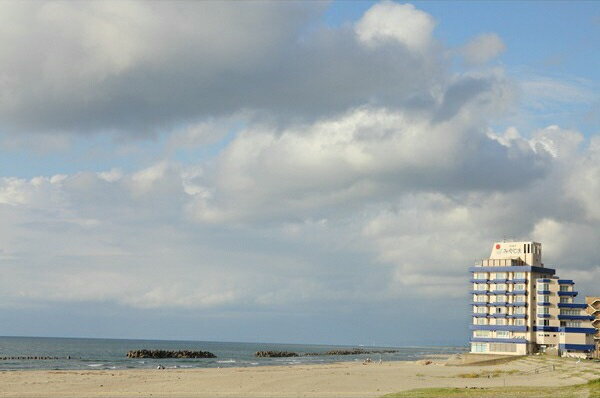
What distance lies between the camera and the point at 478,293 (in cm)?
14812

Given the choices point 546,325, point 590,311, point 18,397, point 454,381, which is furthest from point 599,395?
point 590,311

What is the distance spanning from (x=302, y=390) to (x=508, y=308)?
299 ft

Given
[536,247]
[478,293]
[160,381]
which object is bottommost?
[160,381]

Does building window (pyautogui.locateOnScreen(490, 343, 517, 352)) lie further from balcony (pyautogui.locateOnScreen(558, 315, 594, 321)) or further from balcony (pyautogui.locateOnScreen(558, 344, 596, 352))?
balcony (pyautogui.locateOnScreen(558, 315, 594, 321))

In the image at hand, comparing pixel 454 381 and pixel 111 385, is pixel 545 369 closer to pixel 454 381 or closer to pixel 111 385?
pixel 454 381

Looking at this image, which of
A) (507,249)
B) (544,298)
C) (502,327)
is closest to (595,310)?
(544,298)

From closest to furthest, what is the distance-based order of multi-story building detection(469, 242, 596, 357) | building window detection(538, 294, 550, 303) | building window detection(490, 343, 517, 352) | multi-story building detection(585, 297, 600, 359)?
multi-story building detection(469, 242, 596, 357) → building window detection(538, 294, 550, 303) → building window detection(490, 343, 517, 352) → multi-story building detection(585, 297, 600, 359)

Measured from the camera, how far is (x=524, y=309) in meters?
142

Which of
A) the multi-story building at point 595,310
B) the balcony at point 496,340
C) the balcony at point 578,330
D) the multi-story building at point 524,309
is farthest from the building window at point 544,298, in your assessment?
the multi-story building at point 595,310

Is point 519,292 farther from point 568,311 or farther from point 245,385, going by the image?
point 245,385

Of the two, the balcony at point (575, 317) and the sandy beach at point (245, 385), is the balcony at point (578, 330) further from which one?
the sandy beach at point (245, 385)

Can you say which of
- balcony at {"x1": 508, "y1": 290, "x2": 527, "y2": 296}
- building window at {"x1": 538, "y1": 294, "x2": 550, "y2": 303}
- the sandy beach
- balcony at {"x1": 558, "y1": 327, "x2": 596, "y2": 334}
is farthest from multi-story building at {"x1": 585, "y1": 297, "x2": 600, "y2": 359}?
the sandy beach

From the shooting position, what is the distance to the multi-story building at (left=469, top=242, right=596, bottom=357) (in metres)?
139

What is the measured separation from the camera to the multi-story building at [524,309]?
457 feet
